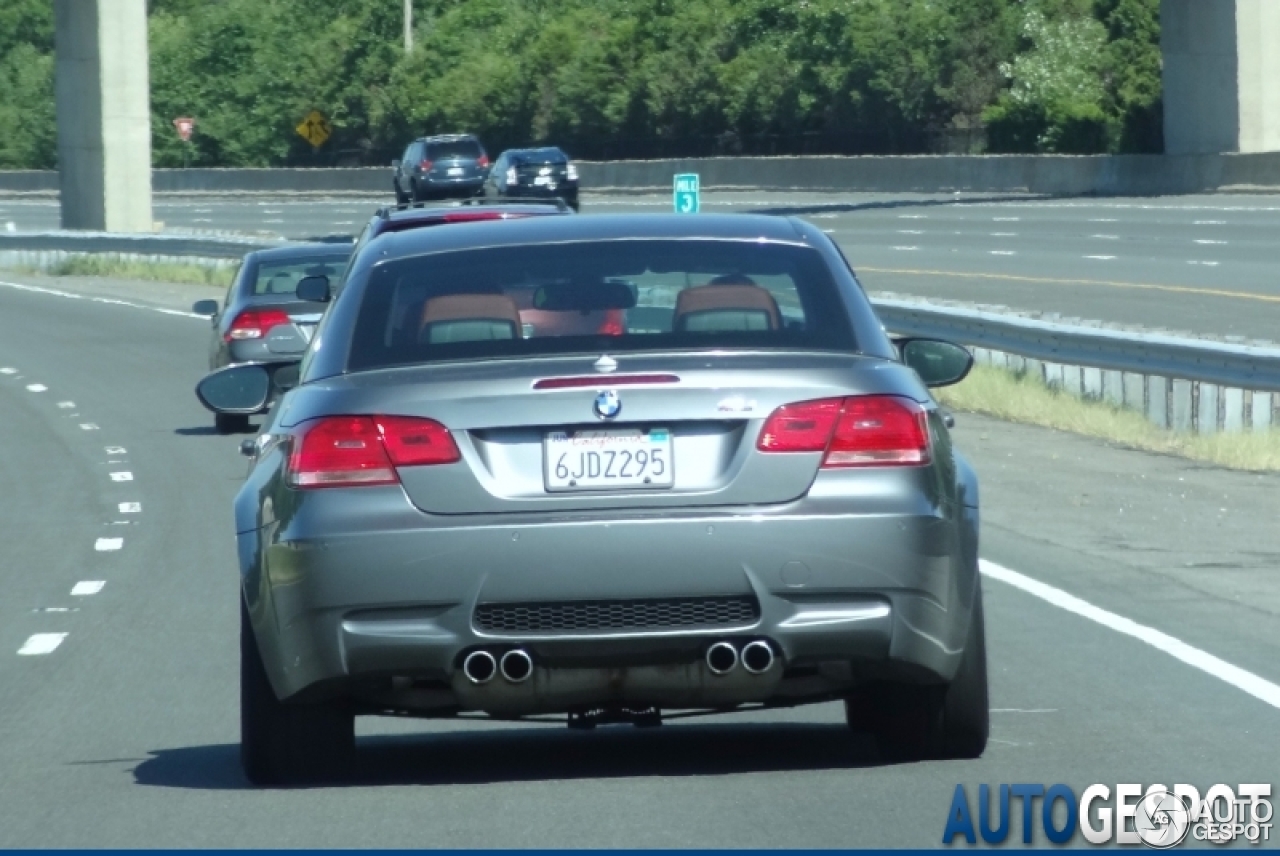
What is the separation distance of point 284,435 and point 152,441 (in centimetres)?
1450

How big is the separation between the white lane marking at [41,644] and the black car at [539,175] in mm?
45568

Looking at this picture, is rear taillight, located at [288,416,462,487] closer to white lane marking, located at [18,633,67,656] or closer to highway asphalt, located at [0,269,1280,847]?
highway asphalt, located at [0,269,1280,847]

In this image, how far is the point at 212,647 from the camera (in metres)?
10.9

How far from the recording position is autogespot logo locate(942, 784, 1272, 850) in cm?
645

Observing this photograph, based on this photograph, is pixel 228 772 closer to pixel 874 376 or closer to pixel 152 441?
pixel 874 376

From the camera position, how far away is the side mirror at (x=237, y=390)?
844 centimetres

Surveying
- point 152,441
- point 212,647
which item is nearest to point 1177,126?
point 152,441

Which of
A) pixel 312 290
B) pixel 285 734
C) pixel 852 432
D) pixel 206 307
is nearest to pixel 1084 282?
pixel 206 307

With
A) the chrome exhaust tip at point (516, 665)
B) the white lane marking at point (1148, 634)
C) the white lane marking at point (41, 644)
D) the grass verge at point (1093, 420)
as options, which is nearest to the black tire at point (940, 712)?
the chrome exhaust tip at point (516, 665)

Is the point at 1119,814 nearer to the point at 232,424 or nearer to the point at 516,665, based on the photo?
the point at 516,665

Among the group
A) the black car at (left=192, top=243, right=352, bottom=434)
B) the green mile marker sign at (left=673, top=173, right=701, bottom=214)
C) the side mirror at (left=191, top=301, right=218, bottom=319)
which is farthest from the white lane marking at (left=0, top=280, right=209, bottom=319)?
the black car at (left=192, top=243, right=352, bottom=434)

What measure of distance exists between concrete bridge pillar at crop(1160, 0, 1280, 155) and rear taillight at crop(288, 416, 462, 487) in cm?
4735

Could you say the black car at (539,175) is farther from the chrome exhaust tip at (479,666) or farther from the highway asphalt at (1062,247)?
the chrome exhaust tip at (479,666)

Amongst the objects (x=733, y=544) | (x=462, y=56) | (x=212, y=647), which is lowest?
(x=212, y=647)
